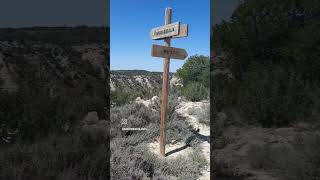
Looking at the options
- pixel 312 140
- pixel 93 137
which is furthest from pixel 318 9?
pixel 93 137

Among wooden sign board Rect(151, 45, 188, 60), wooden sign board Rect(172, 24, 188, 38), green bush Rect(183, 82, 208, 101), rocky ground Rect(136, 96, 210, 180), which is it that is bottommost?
rocky ground Rect(136, 96, 210, 180)

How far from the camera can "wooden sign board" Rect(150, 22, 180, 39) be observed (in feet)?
16.9

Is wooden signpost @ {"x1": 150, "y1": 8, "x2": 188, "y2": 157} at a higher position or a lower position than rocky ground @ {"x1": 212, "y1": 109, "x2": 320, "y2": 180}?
higher

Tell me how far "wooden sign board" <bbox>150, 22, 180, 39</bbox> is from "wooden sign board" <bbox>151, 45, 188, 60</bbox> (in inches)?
9.2

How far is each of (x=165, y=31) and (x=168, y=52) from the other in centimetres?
35

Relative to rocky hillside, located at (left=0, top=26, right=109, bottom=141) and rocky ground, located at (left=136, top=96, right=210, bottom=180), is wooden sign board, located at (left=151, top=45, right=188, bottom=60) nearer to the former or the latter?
rocky ground, located at (left=136, top=96, right=210, bottom=180)

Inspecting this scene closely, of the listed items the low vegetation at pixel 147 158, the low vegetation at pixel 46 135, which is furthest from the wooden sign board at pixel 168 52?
the low vegetation at pixel 46 135

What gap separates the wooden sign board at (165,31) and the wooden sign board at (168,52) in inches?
9.2

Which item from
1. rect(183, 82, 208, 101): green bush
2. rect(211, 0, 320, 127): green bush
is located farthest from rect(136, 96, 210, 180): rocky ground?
rect(183, 82, 208, 101): green bush

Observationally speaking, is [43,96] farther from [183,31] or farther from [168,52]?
[183,31]

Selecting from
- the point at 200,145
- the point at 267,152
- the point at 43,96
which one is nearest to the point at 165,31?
the point at 200,145

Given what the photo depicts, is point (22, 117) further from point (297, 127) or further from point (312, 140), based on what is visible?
point (297, 127)

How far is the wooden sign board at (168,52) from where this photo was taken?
16.9ft

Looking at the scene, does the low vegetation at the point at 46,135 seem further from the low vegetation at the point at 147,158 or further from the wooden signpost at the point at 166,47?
the wooden signpost at the point at 166,47
